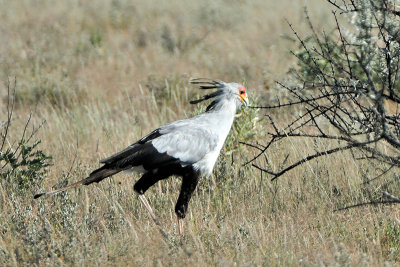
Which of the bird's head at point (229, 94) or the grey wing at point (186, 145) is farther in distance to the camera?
the bird's head at point (229, 94)

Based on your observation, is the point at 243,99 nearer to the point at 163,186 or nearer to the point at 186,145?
the point at 186,145

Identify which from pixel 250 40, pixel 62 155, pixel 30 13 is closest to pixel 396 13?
pixel 62 155

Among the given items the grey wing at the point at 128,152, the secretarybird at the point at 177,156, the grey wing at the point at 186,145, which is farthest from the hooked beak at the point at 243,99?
the grey wing at the point at 128,152

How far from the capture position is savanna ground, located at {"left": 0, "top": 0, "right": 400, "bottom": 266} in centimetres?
367

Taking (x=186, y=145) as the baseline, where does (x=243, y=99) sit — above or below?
above

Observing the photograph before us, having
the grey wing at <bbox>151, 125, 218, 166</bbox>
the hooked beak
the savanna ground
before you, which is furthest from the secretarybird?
the hooked beak

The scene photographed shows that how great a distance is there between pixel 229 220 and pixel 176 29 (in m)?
9.11

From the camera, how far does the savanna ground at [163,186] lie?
3.67 meters

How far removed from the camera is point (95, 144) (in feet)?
21.5

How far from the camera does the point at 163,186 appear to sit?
5.23 meters

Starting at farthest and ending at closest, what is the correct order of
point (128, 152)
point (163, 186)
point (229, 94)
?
point (163, 186) < point (229, 94) < point (128, 152)

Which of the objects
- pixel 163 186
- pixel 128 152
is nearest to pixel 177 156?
pixel 128 152

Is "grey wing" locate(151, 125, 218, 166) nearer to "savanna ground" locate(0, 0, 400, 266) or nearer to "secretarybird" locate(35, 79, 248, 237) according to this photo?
"secretarybird" locate(35, 79, 248, 237)

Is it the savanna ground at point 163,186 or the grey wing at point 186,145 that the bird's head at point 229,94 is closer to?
the grey wing at point 186,145
